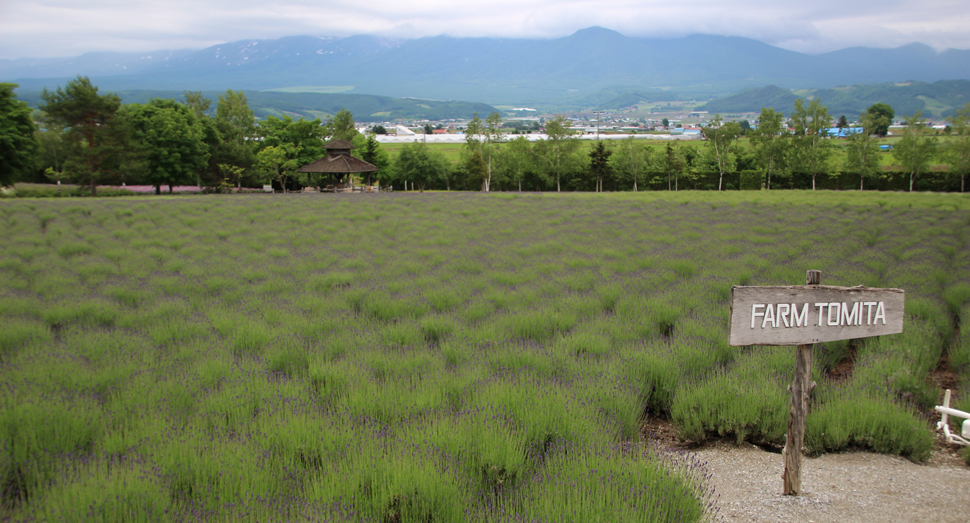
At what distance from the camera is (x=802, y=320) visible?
3338mm

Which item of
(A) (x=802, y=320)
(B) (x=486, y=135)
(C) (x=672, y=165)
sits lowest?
(A) (x=802, y=320)

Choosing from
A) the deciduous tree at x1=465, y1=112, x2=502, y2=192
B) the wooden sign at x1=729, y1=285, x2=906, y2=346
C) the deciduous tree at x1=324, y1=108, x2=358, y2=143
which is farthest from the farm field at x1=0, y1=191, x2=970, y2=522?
the deciduous tree at x1=324, y1=108, x2=358, y2=143

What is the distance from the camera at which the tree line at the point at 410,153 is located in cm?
4347

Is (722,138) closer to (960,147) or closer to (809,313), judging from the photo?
(960,147)

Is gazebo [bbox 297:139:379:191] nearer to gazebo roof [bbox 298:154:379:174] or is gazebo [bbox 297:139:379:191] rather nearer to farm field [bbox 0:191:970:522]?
gazebo roof [bbox 298:154:379:174]

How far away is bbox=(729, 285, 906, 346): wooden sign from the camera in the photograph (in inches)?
126

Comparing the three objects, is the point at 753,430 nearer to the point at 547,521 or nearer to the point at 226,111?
the point at 547,521

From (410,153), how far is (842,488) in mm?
66057

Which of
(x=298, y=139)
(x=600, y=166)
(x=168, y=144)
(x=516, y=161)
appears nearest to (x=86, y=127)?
(x=168, y=144)

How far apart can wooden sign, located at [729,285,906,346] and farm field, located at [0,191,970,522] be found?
1.00 m

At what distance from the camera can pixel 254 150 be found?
208ft

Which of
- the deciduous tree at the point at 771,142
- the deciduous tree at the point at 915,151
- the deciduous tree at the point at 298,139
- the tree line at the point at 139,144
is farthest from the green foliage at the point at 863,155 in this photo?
the tree line at the point at 139,144

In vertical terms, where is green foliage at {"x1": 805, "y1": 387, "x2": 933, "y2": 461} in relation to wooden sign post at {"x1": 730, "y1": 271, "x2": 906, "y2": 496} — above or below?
below

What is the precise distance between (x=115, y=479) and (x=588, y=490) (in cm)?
262
